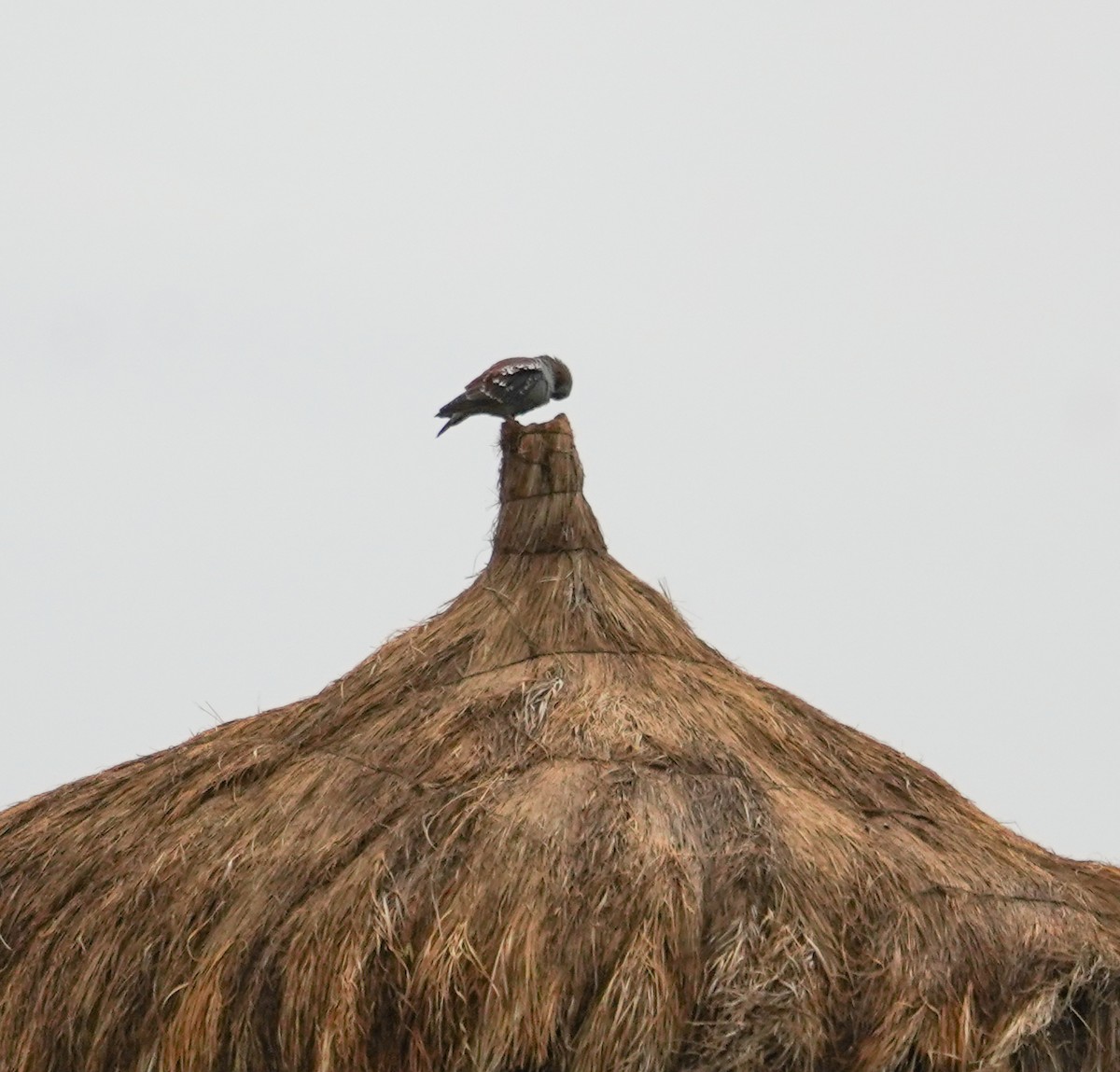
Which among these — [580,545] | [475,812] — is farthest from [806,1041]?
[580,545]

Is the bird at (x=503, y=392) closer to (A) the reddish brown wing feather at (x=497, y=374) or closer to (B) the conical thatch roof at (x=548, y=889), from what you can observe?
(A) the reddish brown wing feather at (x=497, y=374)

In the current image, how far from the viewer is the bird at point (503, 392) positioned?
9.52 meters

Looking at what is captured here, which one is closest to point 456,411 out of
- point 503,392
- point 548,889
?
point 503,392

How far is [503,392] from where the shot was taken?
9.55m

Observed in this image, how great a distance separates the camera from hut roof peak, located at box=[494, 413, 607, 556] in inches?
352

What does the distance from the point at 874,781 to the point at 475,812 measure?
175 cm

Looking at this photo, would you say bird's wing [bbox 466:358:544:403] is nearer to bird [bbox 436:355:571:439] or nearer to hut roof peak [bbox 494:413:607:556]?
bird [bbox 436:355:571:439]

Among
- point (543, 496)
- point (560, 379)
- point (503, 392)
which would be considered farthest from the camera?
point (560, 379)

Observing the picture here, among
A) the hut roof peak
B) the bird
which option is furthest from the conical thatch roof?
the bird

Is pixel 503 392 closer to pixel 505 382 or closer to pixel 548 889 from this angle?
pixel 505 382

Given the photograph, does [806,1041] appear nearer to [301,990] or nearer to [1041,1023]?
[1041,1023]

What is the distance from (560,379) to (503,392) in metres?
0.50

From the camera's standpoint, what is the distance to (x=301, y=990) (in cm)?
716

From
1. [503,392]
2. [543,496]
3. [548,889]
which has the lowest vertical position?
[548,889]
